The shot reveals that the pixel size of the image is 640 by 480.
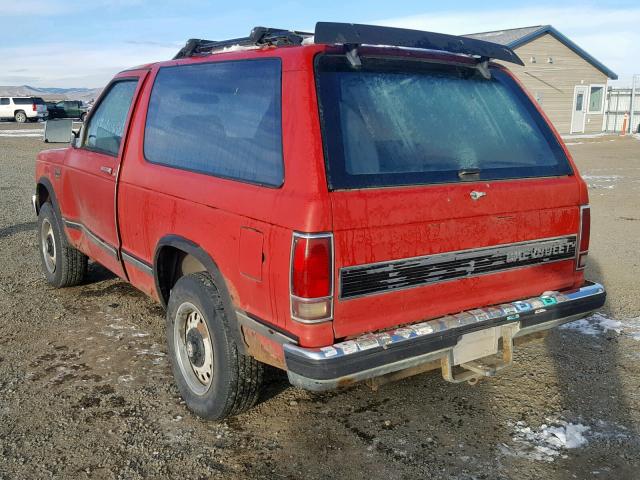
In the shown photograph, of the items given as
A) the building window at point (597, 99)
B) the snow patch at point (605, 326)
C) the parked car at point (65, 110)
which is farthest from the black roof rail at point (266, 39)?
the parked car at point (65, 110)

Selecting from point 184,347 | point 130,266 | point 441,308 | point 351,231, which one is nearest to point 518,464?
point 441,308

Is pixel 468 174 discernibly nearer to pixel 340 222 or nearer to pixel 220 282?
pixel 340 222

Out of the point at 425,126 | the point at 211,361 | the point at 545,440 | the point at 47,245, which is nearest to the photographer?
the point at 425,126

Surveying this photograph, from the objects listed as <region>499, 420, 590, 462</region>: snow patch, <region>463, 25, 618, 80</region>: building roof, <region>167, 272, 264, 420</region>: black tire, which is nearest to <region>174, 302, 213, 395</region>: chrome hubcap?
<region>167, 272, 264, 420</region>: black tire

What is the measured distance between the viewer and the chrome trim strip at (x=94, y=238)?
4.29 m

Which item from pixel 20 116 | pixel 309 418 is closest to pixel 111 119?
pixel 309 418

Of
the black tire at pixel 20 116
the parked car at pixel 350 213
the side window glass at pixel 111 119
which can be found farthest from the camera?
the black tire at pixel 20 116

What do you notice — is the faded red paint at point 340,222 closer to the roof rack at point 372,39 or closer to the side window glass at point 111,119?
the roof rack at point 372,39

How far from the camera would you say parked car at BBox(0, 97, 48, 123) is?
38812 mm

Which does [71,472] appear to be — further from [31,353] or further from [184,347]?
[31,353]

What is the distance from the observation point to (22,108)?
3894 cm

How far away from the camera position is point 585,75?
3141 cm

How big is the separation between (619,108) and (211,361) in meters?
35.4

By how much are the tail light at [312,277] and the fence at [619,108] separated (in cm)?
3411
